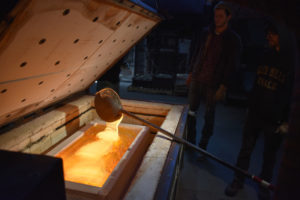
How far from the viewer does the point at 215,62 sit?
9.50 ft

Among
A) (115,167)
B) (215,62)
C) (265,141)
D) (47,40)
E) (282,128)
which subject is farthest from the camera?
(215,62)

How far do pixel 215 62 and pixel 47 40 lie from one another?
2.29 metres

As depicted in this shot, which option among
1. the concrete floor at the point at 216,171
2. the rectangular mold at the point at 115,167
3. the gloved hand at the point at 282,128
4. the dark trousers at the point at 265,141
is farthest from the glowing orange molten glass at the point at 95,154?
the gloved hand at the point at 282,128

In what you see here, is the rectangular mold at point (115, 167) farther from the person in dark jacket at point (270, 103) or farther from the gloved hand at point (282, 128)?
the gloved hand at point (282, 128)

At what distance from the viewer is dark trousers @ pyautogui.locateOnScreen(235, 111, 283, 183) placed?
7.58 ft

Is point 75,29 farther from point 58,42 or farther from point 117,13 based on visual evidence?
point 117,13

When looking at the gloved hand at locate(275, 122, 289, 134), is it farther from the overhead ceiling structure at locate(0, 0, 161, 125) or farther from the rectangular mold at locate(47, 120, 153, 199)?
the overhead ceiling structure at locate(0, 0, 161, 125)

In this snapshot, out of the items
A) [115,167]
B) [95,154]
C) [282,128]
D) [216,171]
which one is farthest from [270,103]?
[95,154]

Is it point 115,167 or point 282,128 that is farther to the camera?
point 282,128

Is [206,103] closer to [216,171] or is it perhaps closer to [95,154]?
[216,171]

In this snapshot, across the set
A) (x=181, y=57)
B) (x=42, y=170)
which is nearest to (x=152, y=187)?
(x=42, y=170)

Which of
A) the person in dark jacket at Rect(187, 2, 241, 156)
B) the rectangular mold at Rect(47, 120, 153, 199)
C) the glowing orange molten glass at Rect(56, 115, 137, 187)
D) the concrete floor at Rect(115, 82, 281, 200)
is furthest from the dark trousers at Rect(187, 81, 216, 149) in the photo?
the glowing orange molten glass at Rect(56, 115, 137, 187)

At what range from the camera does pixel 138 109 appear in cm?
289

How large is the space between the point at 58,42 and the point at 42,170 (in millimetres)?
922
